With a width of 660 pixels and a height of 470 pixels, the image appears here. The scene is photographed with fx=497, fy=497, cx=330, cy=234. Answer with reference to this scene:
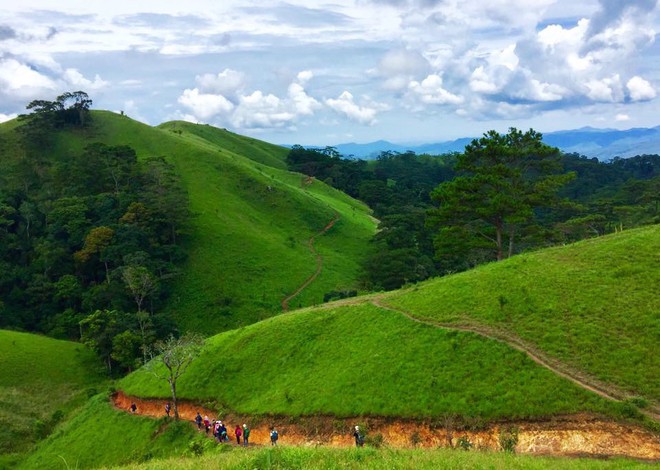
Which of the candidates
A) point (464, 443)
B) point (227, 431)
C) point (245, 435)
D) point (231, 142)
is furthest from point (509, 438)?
point (231, 142)

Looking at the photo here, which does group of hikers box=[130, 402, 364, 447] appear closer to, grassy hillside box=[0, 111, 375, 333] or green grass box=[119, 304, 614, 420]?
green grass box=[119, 304, 614, 420]

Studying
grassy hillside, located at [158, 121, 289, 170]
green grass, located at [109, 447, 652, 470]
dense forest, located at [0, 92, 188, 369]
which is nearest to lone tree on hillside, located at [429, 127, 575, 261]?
green grass, located at [109, 447, 652, 470]

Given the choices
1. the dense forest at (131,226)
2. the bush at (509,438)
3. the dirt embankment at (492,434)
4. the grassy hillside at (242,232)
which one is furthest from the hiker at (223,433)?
the grassy hillside at (242,232)

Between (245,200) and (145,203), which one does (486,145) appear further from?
(245,200)

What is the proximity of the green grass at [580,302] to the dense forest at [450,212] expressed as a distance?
6.04 metres

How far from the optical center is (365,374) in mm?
28203

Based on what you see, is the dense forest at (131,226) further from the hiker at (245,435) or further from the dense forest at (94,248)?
the hiker at (245,435)

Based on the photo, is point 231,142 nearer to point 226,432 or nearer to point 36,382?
point 36,382

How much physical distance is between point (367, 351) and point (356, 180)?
114 meters

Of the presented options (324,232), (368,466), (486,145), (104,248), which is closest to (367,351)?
(368,466)

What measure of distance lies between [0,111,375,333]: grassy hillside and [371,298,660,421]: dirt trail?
37328mm

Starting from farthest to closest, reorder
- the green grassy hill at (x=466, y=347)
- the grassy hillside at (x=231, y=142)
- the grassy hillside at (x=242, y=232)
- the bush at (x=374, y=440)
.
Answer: the grassy hillside at (x=231, y=142)
the grassy hillside at (x=242, y=232)
the bush at (x=374, y=440)
the green grassy hill at (x=466, y=347)

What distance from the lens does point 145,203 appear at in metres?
72.9

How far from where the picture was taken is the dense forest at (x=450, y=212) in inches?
1625
